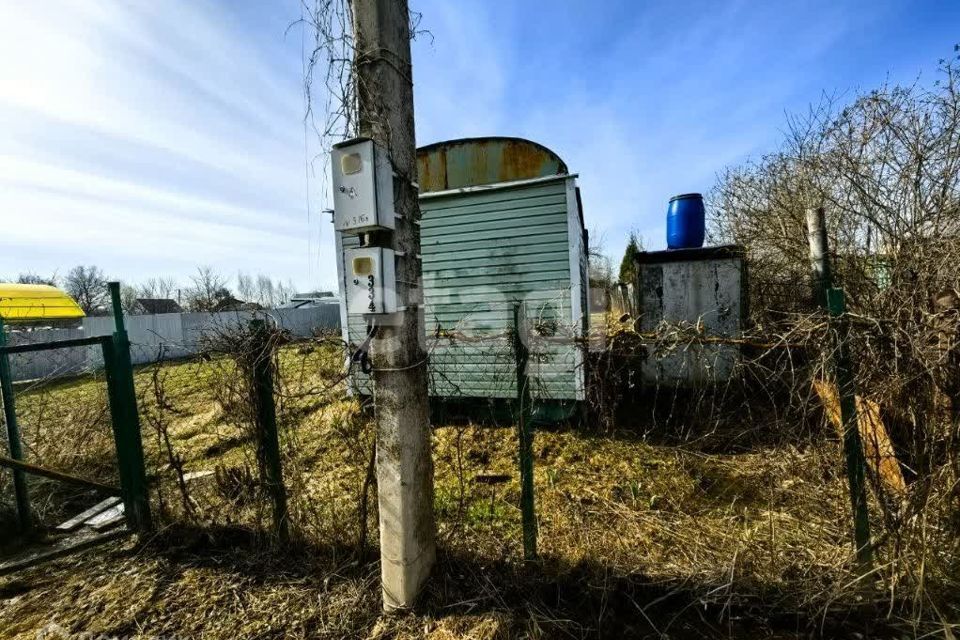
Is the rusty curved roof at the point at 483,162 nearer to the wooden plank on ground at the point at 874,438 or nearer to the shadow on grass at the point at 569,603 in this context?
the wooden plank on ground at the point at 874,438

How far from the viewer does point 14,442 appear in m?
3.05

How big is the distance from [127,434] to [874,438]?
4766 millimetres

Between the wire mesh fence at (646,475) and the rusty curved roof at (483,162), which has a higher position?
the rusty curved roof at (483,162)

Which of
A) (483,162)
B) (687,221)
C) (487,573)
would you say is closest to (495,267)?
(483,162)

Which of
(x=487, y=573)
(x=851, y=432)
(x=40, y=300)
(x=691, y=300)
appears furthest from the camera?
(x=40, y=300)

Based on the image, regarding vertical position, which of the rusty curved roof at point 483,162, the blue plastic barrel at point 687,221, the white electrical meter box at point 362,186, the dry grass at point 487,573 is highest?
the rusty curved roof at point 483,162

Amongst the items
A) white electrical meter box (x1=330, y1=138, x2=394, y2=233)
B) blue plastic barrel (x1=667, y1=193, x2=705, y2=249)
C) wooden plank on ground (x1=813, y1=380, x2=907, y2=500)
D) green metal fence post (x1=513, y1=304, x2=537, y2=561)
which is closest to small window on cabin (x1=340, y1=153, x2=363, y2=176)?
white electrical meter box (x1=330, y1=138, x2=394, y2=233)

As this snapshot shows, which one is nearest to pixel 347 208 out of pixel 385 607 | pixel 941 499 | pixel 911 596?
pixel 385 607

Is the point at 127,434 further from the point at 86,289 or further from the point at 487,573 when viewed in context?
the point at 86,289

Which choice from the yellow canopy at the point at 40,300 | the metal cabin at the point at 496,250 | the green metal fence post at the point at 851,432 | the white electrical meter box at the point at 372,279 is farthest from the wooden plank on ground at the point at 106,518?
the yellow canopy at the point at 40,300

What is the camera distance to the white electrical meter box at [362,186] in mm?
1793

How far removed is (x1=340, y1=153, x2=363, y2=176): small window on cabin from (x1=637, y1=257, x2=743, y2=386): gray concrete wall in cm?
467

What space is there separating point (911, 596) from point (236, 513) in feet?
13.3

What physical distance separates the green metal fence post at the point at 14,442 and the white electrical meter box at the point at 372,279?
127 inches
